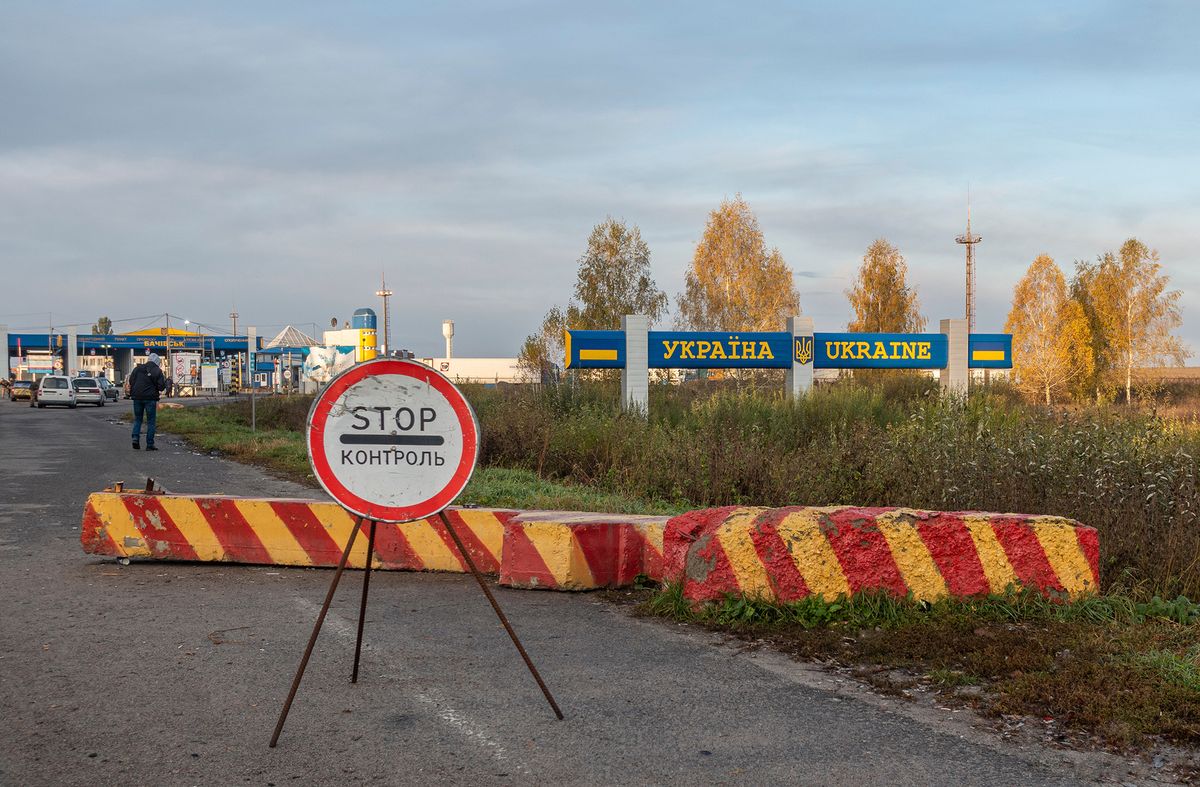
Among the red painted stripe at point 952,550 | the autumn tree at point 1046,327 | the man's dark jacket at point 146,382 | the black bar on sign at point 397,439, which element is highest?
the autumn tree at point 1046,327

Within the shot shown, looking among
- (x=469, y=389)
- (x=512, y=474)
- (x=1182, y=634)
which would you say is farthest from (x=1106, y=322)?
(x=1182, y=634)

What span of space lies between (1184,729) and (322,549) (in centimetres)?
616

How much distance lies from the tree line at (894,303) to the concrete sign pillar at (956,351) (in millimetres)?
22756

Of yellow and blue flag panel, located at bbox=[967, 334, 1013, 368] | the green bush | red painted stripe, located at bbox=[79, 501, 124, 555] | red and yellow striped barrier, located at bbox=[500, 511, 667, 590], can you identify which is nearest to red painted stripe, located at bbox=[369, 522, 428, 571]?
red and yellow striped barrier, located at bbox=[500, 511, 667, 590]

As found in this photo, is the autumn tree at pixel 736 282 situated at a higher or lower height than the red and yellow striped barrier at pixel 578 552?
higher

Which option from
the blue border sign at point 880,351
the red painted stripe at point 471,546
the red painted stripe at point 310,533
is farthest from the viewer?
the blue border sign at point 880,351

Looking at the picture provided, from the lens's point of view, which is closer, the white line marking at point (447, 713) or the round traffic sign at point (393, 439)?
the white line marking at point (447, 713)

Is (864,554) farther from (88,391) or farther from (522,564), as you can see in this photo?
(88,391)

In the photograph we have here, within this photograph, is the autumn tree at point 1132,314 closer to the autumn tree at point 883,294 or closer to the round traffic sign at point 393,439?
the autumn tree at point 883,294

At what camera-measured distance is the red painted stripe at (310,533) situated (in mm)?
8258

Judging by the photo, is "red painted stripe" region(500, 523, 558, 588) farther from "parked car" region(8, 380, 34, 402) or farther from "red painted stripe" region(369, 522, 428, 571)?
"parked car" region(8, 380, 34, 402)

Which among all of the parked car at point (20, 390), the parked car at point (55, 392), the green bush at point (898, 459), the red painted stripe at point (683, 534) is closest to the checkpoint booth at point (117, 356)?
the parked car at point (20, 390)

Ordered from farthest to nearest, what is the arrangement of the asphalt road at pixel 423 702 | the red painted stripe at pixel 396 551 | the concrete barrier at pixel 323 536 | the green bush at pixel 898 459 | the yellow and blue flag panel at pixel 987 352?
the yellow and blue flag panel at pixel 987 352 < the red painted stripe at pixel 396 551 < the concrete barrier at pixel 323 536 < the green bush at pixel 898 459 < the asphalt road at pixel 423 702

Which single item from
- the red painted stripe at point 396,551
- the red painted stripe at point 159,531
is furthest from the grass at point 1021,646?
the red painted stripe at point 159,531
